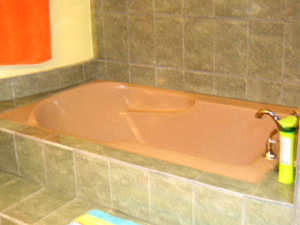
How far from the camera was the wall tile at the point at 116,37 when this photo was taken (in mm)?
3150

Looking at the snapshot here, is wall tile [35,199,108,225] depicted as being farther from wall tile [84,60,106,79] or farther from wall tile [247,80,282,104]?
wall tile [84,60,106,79]

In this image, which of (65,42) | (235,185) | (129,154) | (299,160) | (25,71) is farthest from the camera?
(65,42)

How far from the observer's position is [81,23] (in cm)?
329

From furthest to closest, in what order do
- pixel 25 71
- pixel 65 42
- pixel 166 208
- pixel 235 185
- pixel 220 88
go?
pixel 65 42
pixel 25 71
pixel 220 88
pixel 166 208
pixel 235 185

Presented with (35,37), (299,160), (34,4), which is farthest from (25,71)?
(299,160)

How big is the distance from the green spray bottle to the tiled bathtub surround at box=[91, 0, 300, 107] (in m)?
0.86

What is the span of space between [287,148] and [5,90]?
6.27 feet

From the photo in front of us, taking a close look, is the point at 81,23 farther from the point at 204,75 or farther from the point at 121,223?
the point at 121,223

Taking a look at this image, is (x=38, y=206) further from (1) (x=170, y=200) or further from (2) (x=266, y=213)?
(2) (x=266, y=213)

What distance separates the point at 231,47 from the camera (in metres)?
2.68

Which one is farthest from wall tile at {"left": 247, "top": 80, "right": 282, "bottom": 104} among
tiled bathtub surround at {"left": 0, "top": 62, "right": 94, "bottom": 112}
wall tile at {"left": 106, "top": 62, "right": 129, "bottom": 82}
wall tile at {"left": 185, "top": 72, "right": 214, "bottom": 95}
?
tiled bathtub surround at {"left": 0, "top": 62, "right": 94, "bottom": 112}

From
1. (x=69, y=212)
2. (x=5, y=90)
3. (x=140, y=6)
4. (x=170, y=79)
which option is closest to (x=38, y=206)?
(x=69, y=212)

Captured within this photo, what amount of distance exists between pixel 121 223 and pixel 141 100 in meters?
1.42

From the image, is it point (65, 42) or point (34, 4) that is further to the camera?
point (65, 42)
